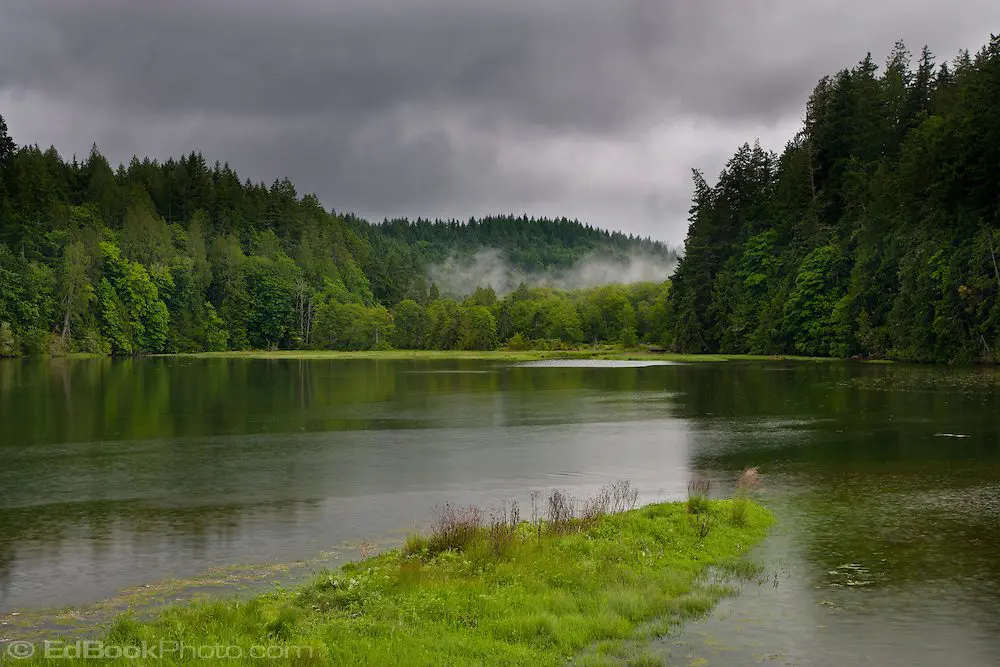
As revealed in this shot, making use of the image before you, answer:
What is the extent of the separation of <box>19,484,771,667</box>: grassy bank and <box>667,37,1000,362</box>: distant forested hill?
77574mm

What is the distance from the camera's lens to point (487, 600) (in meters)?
14.9

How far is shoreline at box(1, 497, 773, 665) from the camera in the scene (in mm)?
12797

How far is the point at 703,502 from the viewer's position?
22.3 meters

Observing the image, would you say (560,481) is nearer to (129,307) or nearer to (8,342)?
(8,342)

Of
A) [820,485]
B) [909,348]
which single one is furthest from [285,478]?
[909,348]

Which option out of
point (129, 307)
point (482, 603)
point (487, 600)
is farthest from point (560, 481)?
point (129, 307)

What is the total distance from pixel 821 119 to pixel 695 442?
113 metres

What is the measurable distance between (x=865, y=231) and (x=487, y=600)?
10804cm

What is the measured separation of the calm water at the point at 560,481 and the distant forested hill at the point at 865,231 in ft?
92.6

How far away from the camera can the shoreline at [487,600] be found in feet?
42.0

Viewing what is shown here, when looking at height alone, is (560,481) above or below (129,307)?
below

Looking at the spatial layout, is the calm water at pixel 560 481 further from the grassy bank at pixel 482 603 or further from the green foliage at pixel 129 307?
the green foliage at pixel 129 307

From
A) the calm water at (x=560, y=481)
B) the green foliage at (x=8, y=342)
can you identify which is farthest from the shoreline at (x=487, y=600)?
the green foliage at (x=8, y=342)

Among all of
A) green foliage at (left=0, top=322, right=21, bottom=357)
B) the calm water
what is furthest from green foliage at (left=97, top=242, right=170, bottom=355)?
the calm water
